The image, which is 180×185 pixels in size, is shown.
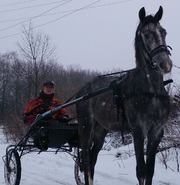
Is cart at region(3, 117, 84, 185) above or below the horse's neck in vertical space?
below

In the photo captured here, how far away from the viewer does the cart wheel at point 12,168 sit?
5.81 meters

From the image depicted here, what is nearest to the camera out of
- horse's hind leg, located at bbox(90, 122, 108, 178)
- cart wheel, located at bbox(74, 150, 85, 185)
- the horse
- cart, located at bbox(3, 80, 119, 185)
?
the horse

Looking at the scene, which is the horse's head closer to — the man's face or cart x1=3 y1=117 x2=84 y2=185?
cart x1=3 y1=117 x2=84 y2=185

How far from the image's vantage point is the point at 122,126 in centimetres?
476

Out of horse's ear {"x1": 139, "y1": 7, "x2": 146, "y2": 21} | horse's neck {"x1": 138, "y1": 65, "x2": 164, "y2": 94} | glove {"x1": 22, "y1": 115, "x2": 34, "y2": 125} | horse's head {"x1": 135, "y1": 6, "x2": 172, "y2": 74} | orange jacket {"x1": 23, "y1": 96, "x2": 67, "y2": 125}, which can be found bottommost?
glove {"x1": 22, "y1": 115, "x2": 34, "y2": 125}

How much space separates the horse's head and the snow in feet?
8.67

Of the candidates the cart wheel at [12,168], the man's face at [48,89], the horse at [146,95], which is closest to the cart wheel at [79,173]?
the cart wheel at [12,168]

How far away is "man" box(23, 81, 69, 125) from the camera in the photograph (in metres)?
6.41

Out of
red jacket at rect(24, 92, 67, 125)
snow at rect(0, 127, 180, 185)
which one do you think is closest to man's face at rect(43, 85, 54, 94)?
red jacket at rect(24, 92, 67, 125)

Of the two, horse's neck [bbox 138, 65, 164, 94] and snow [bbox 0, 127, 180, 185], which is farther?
snow [bbox 0, 127, 180, 185]

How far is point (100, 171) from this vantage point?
7301 millimetres

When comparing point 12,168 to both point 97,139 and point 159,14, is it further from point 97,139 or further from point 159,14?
point 159,14

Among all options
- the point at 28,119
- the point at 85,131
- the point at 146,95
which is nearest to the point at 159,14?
the point at 146,95

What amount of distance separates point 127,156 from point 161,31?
5.34 meters
